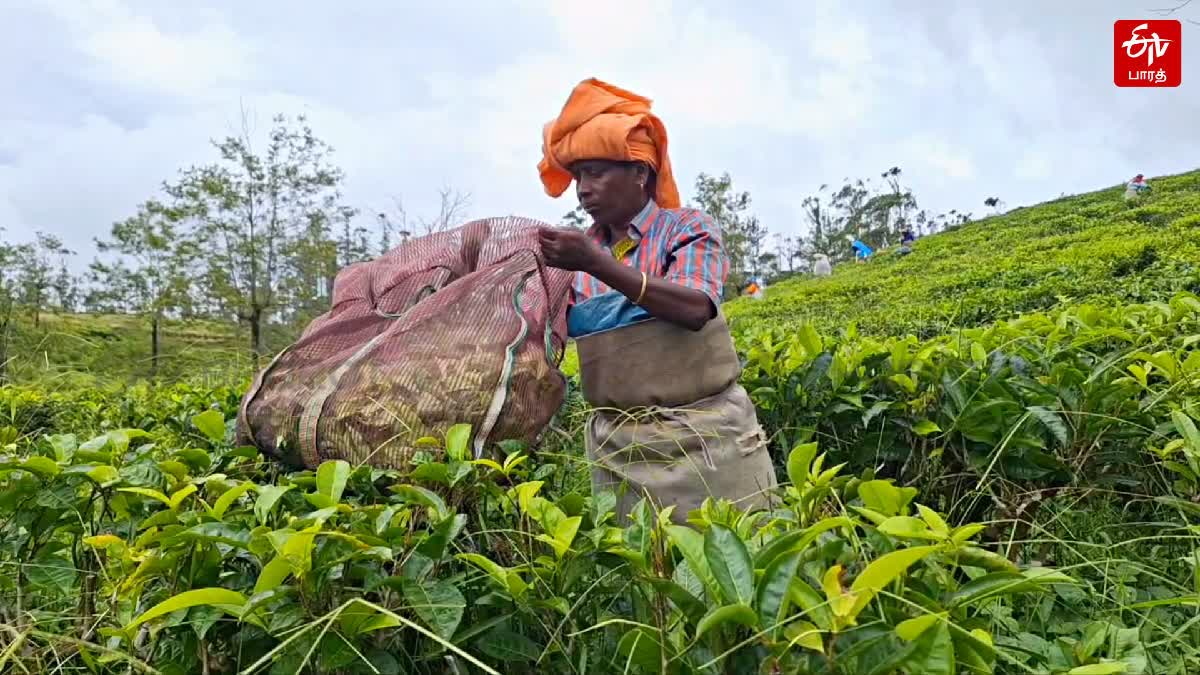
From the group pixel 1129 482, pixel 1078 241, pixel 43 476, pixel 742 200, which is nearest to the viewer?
pixel 43 476

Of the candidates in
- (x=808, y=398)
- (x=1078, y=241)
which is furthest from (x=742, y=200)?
(x=808, y=398)

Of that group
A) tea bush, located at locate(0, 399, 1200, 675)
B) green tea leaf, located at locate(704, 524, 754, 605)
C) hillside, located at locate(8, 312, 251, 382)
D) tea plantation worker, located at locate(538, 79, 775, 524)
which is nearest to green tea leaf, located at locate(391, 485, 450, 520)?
tea bush, located at locate(0, 399, 1200, 675)

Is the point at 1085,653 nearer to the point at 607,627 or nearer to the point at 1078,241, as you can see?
the point at 607,627

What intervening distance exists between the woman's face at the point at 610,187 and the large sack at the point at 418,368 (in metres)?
0.42

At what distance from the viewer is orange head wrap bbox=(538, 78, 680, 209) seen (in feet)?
6.08

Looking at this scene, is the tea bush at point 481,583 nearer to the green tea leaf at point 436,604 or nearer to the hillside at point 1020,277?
the green tea leaf at point 436,604

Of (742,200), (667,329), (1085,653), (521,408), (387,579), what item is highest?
(742,200)

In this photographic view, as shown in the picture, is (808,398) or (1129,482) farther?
(808,398)

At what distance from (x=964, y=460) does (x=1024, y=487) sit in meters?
0.15

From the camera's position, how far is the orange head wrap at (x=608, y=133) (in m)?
1.85

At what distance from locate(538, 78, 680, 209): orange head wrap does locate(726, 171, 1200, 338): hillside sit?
1.47 m

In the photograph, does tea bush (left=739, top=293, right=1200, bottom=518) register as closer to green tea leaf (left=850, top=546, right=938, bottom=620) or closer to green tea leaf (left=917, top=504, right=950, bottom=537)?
green tea leaf (left=917, top=504, right=950, bottom=537)

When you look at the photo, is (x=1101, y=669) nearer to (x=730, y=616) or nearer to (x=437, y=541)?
(x=730, y=616)

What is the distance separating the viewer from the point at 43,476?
935 millimetres
